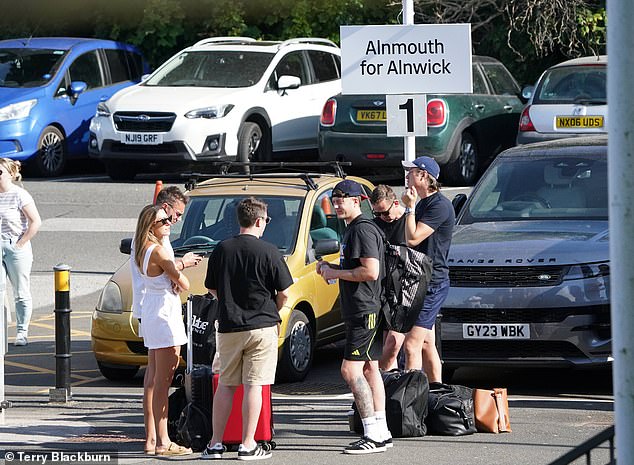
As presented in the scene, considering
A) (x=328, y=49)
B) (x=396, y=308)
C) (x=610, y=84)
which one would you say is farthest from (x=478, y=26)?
(x=610, y=84)

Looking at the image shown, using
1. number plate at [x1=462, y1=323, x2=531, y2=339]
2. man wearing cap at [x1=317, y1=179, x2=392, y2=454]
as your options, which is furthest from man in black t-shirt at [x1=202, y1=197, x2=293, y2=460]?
number plate at [x1=462, y1=323, x2=531, y2=339]

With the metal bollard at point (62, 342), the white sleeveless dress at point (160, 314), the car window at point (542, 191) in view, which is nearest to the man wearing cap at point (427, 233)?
the white sleeveless dress at point (160, 314)

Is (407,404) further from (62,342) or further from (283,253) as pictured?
(62,342)

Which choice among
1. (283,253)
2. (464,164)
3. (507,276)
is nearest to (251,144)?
(464,164)

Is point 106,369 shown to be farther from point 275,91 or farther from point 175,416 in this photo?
point 275,91

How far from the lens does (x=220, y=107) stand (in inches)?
743

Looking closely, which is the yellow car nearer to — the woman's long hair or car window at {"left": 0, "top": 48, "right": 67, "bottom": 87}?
the woman's long hair

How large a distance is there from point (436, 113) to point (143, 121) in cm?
417

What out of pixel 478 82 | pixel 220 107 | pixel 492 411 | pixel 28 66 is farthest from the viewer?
pixel 28 66

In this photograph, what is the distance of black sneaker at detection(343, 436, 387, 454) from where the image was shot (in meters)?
8.03

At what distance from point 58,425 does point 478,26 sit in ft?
51.8

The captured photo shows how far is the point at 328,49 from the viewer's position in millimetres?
21594

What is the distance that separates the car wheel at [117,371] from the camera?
413 inches

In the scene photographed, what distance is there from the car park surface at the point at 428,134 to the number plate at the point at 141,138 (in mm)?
2311
